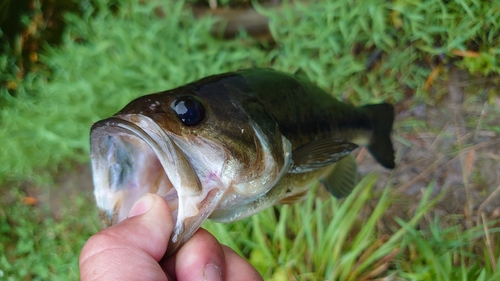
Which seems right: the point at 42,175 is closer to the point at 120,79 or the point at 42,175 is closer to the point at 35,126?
the point at 35,126

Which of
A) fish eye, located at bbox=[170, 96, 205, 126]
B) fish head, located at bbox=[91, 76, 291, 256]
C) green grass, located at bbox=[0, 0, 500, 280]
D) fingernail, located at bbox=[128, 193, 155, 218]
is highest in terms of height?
fish eye, located at bbox=[170, 96, 205, 126]

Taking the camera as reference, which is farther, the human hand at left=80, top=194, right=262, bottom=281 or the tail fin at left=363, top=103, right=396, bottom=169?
the tail fin at left=363, top=103, right=396, bottom=169

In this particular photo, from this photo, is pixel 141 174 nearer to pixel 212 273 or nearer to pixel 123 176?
pixel 123 176

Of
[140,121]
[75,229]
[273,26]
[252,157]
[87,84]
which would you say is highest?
[140,121]

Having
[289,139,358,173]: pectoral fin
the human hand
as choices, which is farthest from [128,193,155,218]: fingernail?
[289,139,358,173]: pectoral fin

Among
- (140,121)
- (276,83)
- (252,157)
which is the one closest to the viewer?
(140,121)

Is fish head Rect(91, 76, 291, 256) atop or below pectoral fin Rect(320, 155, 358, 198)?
atop

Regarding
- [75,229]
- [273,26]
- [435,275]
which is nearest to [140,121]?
[435,275]

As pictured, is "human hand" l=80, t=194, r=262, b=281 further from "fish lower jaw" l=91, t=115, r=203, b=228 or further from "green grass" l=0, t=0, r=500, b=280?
"green grass" l=0, t=0, r=500, b=280
